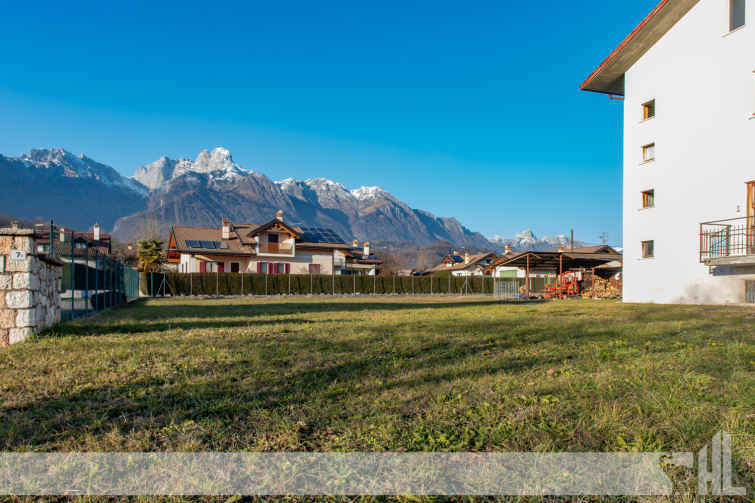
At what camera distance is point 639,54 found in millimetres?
18109

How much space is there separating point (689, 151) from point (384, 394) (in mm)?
16841

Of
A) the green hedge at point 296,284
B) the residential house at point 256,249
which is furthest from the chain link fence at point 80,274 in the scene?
the residential house at point 256,249

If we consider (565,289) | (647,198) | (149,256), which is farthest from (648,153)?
(149,256)

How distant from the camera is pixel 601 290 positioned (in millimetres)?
25656

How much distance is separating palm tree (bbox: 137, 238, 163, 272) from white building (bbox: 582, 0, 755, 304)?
39067 millimetres

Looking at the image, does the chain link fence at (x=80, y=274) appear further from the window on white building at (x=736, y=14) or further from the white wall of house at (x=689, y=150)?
the window on white building at (x=736, y=14)

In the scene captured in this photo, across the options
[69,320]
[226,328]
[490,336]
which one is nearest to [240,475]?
[490,336]

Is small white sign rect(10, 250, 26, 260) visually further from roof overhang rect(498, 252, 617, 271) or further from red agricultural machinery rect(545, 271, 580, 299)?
red agricultural machinery rect(545, 271, 580, 299)

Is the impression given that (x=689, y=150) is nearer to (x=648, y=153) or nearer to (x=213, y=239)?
(x=648, y=153)

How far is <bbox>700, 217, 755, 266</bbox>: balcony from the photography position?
13266 millimetres

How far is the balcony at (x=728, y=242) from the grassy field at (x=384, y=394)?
8.40 m

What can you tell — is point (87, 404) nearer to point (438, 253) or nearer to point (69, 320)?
point (69, 320)

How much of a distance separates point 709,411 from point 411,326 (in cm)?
598

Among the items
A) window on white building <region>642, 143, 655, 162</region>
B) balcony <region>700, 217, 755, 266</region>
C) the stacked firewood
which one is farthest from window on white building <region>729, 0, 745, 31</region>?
the stacked firewood
